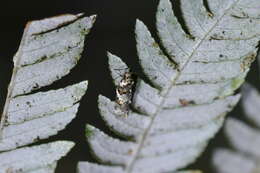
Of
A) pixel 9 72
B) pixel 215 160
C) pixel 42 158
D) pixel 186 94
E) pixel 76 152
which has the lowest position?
pixel 76 152

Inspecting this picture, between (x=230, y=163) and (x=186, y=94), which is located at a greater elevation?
(x=186, y=94)

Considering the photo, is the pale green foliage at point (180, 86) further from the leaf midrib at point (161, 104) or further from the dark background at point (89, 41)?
the dark background at point (89, 41)

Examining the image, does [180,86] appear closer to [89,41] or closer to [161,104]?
[161,104]

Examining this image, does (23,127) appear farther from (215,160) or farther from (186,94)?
(215,160)

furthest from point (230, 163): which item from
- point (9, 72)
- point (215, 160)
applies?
point (9, 72)

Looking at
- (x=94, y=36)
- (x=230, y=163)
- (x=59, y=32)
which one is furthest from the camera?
(x=94, y=36)

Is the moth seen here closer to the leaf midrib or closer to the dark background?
the leaf midrib
